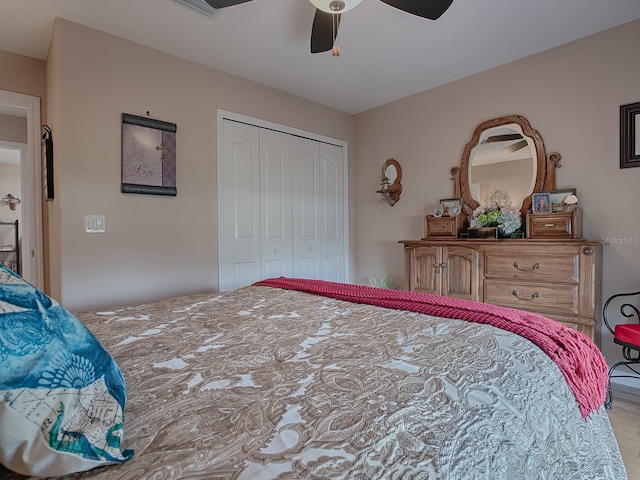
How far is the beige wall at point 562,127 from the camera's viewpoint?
2.33m

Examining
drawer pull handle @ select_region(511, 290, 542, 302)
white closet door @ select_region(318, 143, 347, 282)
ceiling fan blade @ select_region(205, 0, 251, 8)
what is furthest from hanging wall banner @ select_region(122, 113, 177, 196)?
drawer pull handle @ select_region(511, 290, 542, 302)

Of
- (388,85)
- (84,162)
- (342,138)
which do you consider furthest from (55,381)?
(342,138)

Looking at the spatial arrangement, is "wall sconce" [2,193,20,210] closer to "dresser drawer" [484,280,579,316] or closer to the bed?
the bed

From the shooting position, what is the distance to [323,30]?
2006 millimetres

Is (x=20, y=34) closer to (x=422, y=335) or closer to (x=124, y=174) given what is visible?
(x=124, y=174)

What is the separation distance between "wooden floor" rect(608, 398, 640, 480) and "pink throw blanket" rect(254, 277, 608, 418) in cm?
70

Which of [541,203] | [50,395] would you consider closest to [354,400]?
[50,395]

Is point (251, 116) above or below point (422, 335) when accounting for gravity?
above

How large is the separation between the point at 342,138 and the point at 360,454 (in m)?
3.76

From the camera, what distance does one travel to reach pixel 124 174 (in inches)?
94.0

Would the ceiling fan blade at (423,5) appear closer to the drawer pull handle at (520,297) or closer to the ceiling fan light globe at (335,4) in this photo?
the ceiling fan light globe at (335,4)

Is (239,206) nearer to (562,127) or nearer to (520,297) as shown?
(520,297)

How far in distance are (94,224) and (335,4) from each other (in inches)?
80.6

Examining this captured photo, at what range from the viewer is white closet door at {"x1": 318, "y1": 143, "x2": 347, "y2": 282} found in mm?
3766
